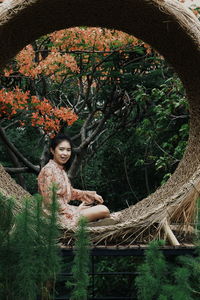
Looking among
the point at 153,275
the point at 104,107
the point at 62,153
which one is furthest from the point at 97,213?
the point at 104,107

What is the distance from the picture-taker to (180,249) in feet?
6.11

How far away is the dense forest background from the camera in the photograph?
14.1 feet

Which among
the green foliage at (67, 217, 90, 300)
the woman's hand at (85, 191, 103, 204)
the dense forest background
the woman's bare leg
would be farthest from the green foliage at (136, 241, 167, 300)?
the dense forest background

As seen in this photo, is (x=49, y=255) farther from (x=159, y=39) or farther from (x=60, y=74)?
(x=60, y=74)

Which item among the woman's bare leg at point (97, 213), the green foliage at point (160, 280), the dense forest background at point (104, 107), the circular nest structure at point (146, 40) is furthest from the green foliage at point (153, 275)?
the dense forest background at point (104, 107)

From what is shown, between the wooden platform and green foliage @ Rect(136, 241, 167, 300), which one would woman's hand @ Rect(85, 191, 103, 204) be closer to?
the wooden platform

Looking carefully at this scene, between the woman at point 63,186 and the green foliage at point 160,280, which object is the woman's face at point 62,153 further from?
the green foliage at point 160,280

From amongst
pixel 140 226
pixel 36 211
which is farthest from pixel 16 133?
pixel 36 211

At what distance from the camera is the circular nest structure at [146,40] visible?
77.7 inches

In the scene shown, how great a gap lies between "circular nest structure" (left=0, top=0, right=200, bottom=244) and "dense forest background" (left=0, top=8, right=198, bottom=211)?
1.26 m

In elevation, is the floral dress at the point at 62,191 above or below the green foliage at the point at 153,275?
above

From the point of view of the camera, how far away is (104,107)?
5199 mm

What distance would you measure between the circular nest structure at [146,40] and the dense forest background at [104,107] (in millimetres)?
1256

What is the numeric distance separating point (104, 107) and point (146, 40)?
8.99 ft
